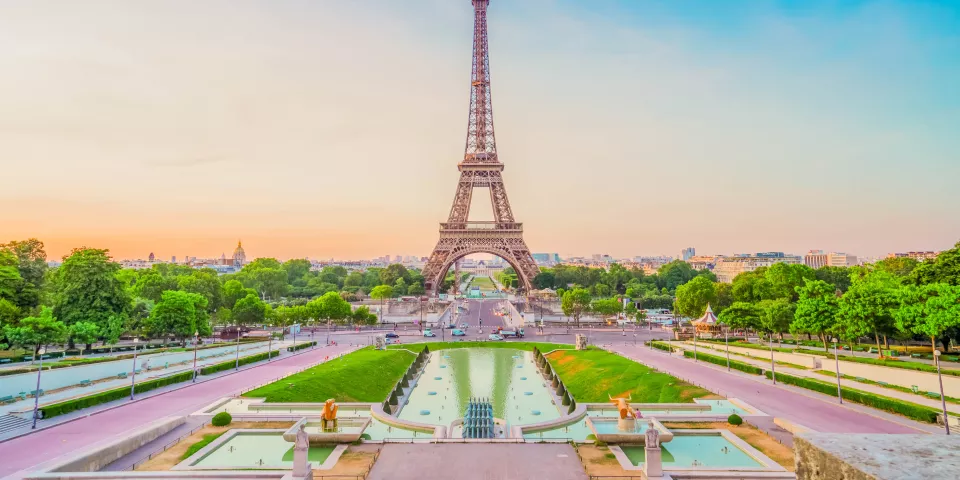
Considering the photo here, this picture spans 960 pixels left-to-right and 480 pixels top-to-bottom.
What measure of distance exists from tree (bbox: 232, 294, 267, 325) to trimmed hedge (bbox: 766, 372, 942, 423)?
49900 millimetres

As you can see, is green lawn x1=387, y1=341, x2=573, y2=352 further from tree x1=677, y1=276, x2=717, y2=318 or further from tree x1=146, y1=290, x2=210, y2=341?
tree x1=677, y1=276, x2=717, y2=318

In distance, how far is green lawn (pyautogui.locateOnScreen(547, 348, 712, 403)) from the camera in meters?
27.6

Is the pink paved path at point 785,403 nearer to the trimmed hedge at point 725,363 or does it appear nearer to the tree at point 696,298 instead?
the trimmed hedge at point 725,363

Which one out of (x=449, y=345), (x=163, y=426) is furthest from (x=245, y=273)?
(x=163, y=426)

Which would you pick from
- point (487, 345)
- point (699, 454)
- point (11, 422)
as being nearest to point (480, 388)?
point (699, 454)

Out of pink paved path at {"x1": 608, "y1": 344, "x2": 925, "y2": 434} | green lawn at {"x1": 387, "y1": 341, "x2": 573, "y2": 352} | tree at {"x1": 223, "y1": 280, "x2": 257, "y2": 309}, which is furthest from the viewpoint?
tree at {"x1": 223, "y1": 280, "x2": 257, "y2": 309}

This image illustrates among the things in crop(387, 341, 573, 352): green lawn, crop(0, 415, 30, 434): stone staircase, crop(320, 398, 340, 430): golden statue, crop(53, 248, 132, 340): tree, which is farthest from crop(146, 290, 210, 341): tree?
crop(320, 398, 340, 430): golden statue

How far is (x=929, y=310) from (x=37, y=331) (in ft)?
170

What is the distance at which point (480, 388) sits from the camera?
105ft

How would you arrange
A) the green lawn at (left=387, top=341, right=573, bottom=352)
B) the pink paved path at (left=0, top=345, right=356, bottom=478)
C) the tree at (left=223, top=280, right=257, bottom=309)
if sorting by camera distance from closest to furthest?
the pink paved path at (left=0, top=345, right=356, bottom=478)
the green lawn at (left=387, top=341, right=573, bottom=352)
the tree at (left=223, top=280, right=257, bottom=309)

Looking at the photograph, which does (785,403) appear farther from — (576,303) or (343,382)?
(576,303)

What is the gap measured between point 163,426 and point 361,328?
44031 millimetres

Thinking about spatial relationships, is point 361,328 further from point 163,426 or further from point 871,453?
point 871,453

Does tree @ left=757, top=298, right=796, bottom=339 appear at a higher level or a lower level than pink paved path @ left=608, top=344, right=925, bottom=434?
higher
